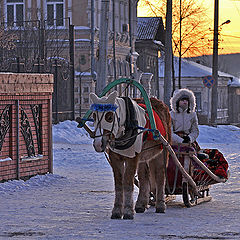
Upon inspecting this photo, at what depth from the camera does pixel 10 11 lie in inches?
1861

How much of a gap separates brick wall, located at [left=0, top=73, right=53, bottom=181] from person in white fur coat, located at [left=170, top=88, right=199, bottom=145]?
3.29 meters

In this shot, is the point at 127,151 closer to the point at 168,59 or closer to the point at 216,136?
the point at 168,59

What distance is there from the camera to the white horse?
33.6 feet

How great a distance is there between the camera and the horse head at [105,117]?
10141 millimetres

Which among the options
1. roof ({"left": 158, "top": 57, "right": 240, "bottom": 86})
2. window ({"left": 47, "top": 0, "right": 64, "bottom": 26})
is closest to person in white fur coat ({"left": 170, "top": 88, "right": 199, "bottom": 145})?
window ({"left": 47, "top": 0, "right": 64, "bottom": 26})

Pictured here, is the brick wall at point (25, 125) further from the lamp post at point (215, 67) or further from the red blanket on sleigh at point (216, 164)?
the lamp post at point (215, 67)

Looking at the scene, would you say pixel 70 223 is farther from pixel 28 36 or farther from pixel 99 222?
pixel 28 36

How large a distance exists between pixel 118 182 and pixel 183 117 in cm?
209

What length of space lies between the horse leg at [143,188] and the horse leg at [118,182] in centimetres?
75

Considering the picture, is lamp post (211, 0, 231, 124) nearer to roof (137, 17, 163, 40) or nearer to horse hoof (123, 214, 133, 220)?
roof (137, 17, 163, 40)

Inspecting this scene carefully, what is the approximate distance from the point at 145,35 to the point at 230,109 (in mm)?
20241

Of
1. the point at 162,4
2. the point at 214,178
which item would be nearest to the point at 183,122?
the point at 214,178

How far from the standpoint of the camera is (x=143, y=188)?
11.5 meters

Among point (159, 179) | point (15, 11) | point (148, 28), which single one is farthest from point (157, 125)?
point (148, 28)
